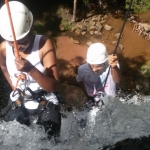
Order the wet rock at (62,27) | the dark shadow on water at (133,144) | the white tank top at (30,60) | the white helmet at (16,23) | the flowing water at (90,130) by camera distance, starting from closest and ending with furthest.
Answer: the white helmet at (16,23) → the white tank top at (30,60) → the flowing water at (90,130) → the dark shadow on water at (133,144) → the wet rock at (62,27)

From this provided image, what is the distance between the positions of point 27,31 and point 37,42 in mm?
164

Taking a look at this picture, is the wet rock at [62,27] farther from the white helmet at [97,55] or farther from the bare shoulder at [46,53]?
the bare shoulder at [46,53]

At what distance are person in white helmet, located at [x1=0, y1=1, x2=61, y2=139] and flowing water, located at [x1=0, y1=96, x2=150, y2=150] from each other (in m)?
0.97

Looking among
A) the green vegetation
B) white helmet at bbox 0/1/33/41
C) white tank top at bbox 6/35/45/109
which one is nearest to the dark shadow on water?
white tank top at bbox 6/35/45/109

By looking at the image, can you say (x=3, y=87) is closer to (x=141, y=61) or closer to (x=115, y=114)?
(x=115, y=114)

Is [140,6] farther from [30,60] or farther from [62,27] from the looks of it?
[30,60]

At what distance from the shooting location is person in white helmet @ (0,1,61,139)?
2.66 m

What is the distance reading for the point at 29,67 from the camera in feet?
8.14

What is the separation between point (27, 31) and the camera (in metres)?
2.72

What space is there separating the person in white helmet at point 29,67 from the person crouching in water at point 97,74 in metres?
0.66

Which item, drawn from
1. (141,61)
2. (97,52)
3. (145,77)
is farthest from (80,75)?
(141,61)

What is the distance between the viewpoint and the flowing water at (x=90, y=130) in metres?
4.41

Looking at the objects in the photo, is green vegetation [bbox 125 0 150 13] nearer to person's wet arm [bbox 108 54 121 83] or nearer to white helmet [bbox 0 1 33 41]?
person's wet arm [bbox 108 54 121 83]

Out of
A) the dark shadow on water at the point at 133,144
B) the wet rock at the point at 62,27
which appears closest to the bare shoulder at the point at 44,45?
the dark shadow on water at the point at 133,144
